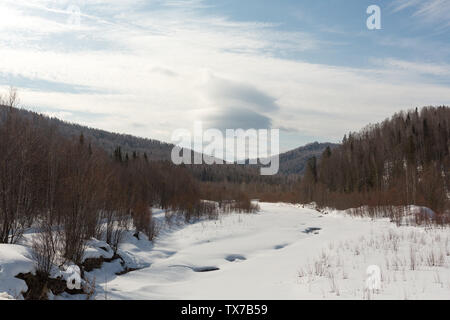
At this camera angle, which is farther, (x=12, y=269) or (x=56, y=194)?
(x=56, y=194)

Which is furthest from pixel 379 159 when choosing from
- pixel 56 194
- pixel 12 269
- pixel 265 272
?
pixel 12 269

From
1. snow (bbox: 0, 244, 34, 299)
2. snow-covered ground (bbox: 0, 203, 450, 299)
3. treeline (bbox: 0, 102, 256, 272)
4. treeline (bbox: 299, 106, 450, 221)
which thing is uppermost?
treeline (bbox: 299, 106, 450, 221)

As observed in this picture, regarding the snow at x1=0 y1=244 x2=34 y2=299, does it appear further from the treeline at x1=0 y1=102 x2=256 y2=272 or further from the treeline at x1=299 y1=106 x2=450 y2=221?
the treeline at x1=299 y1=106 x2=450 y2=221

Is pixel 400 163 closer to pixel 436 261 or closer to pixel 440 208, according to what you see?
pixel 440 208

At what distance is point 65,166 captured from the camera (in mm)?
14562

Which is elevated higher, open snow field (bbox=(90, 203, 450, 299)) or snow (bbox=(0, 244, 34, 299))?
snow (bbox=(0, 244, 34, 299))

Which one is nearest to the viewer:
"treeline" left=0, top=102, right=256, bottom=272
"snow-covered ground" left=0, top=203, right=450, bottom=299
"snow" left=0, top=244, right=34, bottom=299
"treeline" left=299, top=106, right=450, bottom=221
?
"snow" left=0, top=244, right=34, bottom=299

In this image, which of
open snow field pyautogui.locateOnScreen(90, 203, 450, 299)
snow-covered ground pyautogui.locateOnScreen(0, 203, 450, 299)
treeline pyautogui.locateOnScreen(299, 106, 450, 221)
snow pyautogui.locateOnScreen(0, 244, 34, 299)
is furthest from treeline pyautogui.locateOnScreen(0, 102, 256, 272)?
treeline pyautogui.locateOnScreen(299, 106, 450, 221)

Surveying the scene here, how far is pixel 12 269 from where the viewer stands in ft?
26.6

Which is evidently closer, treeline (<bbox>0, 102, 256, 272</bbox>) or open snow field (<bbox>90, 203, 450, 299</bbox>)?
open snow field (<bbox>90, 203, 450, 299</bbox>)

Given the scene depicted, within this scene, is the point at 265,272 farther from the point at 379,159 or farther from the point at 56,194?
the point at 379,159

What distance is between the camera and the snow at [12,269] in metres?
7.62

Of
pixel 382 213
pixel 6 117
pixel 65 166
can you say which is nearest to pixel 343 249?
pixel 65 166

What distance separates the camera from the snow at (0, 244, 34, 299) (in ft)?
25.0
